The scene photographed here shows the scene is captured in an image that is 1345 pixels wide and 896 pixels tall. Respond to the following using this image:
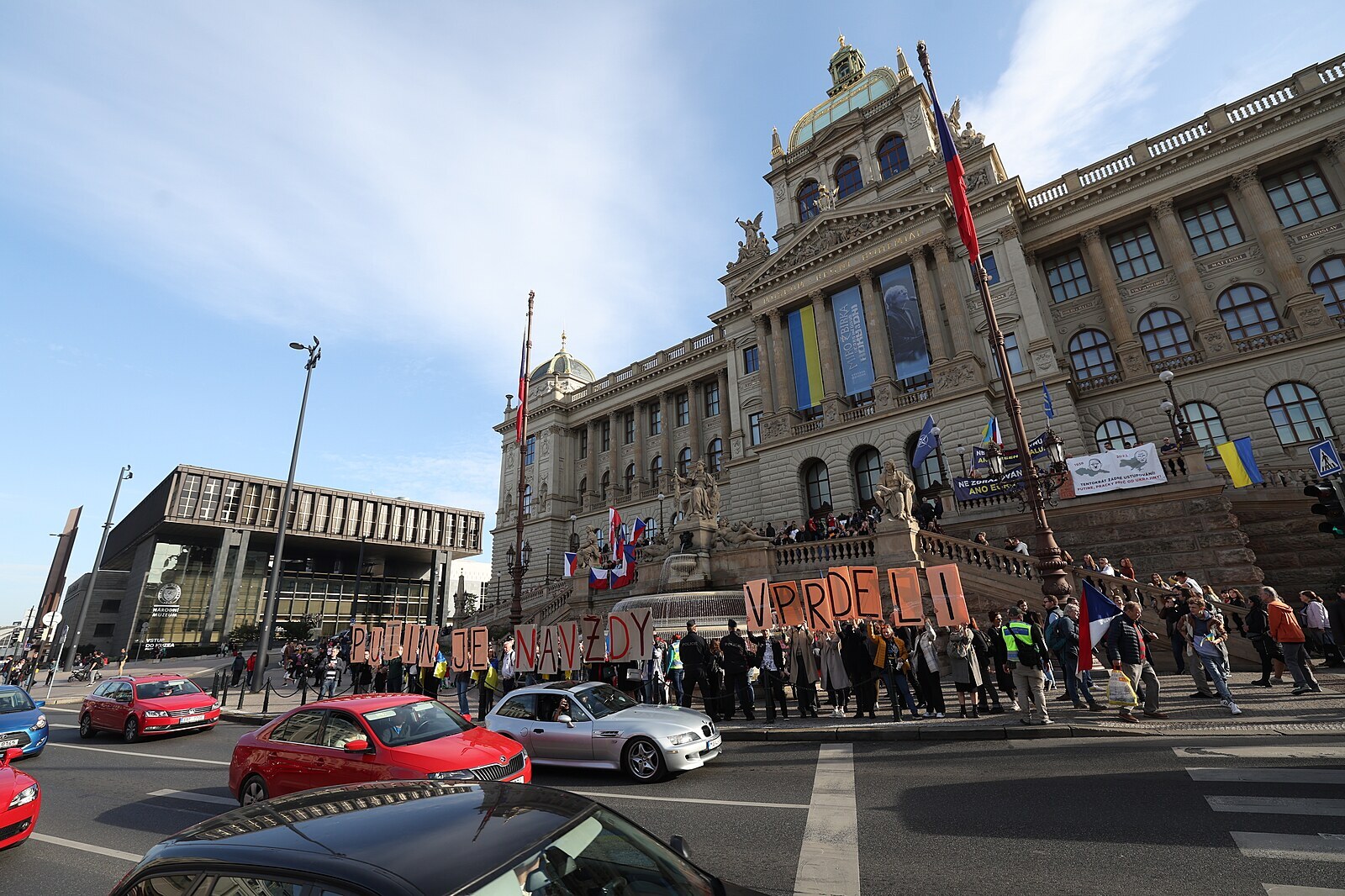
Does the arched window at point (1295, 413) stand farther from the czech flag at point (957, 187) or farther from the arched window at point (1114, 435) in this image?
the czech flag at point (957, 187)

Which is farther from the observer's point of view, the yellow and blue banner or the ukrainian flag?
the yellow and blue banner

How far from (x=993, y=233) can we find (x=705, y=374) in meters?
22.1

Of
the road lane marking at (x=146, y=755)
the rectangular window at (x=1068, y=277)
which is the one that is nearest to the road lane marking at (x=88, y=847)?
the road lane marking at (x=146, y=755)

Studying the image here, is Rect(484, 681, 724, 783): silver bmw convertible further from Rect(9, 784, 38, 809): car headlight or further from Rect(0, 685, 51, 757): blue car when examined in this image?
Rect(0, 685, 51, 757): blue car

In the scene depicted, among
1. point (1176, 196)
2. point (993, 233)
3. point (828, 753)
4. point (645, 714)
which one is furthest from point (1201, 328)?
point (645, 714)

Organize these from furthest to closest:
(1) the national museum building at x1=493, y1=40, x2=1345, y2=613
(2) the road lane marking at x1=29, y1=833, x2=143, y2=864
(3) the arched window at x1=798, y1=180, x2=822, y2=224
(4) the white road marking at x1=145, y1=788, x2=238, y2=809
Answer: (3) the arched window at x1=798, y1=180, x2=822, y2=224
(1) the national museum building at x1=493, y1=40, x2=1345, y2=613
(4) the white road marking at x1=145, y1=788, x2=238, y2=809
(2) the road lane marking at x1=29, y1=833, x2=143, y2=864

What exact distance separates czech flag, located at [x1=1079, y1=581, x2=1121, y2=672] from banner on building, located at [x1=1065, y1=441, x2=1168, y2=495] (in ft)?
41.5

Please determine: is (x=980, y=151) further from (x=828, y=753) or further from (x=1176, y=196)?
(x=828, y=753)

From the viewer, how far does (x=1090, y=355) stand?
100ft

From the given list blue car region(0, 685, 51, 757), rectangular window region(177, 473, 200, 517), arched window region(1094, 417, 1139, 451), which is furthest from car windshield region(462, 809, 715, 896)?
rectangular window region(177, 473, 200, 517)

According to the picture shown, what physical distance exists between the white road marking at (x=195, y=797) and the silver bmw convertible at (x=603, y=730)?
351 centimetres

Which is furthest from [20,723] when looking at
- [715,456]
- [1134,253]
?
[1134,253]

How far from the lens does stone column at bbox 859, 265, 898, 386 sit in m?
32.0

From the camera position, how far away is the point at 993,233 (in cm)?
3102
